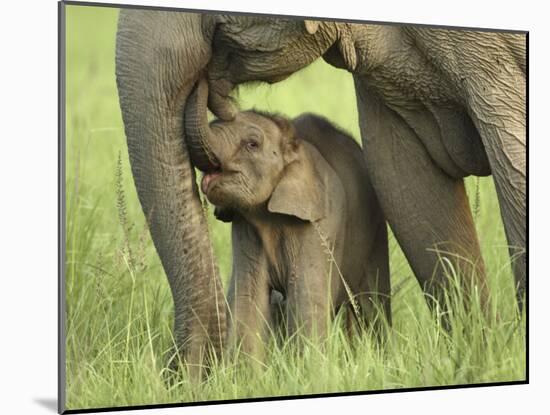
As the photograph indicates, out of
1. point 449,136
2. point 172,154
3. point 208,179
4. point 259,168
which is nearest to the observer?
point 172,154

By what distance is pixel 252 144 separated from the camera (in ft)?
13.4

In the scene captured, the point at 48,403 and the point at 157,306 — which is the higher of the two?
the point at 157,306

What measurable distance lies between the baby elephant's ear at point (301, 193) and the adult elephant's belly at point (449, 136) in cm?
28

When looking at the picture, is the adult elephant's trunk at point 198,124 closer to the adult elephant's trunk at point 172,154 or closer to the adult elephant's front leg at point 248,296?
the adult elephant's trunk at point 172,154

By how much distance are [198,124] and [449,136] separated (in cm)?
74

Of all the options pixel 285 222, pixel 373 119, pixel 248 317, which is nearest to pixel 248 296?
pixel 248 317

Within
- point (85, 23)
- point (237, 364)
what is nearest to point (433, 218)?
point (237, 364)

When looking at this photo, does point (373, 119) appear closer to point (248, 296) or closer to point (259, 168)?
point (259, 168)

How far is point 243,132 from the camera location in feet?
13.3

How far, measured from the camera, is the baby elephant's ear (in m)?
4.12

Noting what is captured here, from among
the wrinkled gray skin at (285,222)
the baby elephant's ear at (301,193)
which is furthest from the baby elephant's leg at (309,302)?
the baby elephant's ear at (301,193)

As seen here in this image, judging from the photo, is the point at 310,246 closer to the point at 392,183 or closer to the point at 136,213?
the point at 392,183

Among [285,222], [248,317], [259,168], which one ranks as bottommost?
[248,317]

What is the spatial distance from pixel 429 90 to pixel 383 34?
0.62ft
